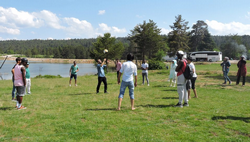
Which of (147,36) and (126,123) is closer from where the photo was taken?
(126,123)

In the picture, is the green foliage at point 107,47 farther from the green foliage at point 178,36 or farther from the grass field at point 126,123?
the grass field at point 126,123

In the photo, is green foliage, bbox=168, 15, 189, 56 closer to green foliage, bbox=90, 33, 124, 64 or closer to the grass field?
green foliage, bbox=90, 33, 124, 64

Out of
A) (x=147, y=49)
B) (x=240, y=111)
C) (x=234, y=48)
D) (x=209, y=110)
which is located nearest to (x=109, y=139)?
(x=209, y=110)

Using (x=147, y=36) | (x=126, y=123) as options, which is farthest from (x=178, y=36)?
(x=126, y=123)

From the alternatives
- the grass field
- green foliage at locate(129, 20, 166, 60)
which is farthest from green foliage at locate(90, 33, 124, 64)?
the grass field

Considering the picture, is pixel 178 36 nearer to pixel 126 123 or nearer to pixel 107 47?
pixel 107 47

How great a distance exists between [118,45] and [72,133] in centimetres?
5011

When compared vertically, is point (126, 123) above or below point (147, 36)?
below

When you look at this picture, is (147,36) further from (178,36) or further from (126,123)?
(126,123)

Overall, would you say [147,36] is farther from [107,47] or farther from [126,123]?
[126,123]

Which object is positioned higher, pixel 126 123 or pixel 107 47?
pixel 107 47

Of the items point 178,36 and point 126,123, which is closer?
point 126,123

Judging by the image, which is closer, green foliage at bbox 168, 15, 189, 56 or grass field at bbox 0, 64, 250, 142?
grass field at bbox 0, 64, 250, 142

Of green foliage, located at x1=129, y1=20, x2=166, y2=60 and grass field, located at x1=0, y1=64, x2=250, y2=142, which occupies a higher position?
green foliage, located at x1=129, y1=20, x2=166, y2=60
